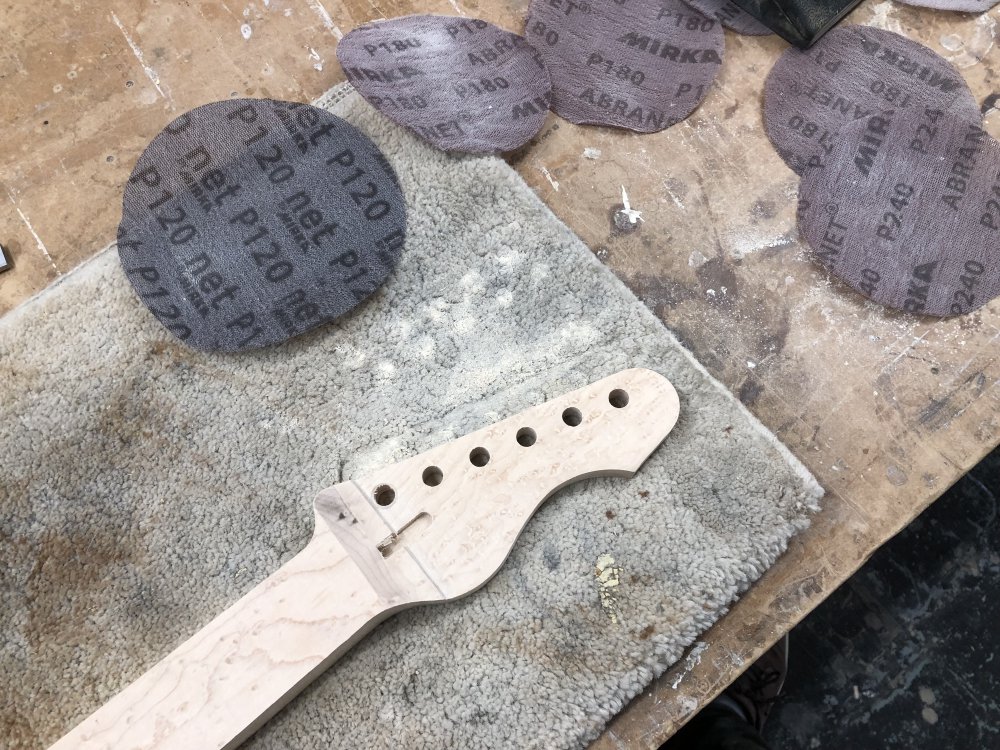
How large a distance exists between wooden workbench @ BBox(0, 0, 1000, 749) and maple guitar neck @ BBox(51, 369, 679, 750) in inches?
6.8

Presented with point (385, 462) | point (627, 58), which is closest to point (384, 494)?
point (385, 462)

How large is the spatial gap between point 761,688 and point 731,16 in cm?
92

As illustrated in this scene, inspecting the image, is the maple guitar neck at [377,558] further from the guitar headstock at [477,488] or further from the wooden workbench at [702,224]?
the wooden workbench at [702,224]

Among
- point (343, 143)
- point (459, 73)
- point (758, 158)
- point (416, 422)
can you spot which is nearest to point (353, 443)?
point (416, 422)

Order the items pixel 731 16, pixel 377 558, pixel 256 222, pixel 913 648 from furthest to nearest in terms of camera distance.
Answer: pixel 913 648
pixel 731 16
pixel 256 222
pixel 377 558

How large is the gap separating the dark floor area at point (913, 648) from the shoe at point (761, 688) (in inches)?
1.7

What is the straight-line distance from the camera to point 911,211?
0.90 m

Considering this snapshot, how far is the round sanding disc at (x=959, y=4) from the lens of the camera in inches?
39.4

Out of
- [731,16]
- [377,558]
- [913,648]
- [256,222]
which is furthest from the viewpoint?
[913,648]

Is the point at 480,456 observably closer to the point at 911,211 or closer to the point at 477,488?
the point at 477,488

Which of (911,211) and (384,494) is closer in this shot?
(384,494)

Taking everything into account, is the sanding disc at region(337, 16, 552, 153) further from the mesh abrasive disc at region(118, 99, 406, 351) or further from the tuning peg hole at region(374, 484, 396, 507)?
the tuning peg hole at region(374, 484, 396, 507)

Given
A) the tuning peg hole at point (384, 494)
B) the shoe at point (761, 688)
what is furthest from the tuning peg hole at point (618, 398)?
the shoe at point (761, 688)

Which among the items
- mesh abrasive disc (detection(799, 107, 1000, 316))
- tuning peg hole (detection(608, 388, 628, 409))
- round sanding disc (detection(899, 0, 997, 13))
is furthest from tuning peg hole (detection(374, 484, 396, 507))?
round sanding disc (detection(899, 0, 997, 13))
